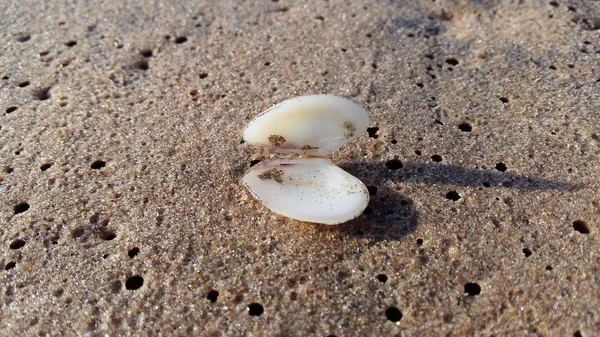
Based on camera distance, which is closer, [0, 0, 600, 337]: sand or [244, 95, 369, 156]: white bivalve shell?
[0, 0, 600, 337]: sand

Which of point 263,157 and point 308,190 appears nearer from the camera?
point 308,190

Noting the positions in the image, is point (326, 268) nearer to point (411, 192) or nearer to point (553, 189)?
point (411, 192)

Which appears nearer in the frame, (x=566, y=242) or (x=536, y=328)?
(x=536, y=328)

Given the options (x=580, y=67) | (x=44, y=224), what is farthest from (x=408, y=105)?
(x=44, y=224)

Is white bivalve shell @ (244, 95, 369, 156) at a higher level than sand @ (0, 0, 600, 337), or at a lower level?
higher
